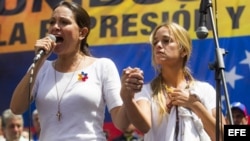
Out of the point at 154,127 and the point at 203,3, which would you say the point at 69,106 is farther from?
the point at 203,3

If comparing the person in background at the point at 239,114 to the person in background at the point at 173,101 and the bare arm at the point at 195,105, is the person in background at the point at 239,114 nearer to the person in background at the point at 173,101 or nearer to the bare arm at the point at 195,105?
the person in background at the point at 173,101

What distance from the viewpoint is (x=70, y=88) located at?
10.1ft

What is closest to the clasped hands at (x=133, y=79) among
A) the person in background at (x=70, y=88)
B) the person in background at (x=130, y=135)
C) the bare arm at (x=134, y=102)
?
the bare arm at (x=134, y=102)

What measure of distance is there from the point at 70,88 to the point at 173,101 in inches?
19.8

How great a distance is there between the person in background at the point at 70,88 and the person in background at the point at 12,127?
2.37 metres

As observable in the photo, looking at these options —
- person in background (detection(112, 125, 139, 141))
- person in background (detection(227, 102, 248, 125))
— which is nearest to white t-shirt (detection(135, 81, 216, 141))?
person in background (detection(227, 102, 248, 125))

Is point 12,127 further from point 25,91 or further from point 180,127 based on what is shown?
point 180,127

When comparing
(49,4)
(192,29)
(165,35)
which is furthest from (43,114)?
(49,4)

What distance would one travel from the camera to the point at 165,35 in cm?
339

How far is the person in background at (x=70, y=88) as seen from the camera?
3.03 meters

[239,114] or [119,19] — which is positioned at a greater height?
[119,19]

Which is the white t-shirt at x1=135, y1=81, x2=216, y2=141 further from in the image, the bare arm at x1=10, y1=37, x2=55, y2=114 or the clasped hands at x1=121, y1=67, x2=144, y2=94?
the bare arm at x1=10, y1=37, x2=55, y2=114

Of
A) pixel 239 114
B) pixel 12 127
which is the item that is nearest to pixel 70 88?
pixel 239 114

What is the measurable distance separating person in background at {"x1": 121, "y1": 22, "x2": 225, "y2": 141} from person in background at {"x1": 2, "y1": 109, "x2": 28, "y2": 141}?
7.79 ft
